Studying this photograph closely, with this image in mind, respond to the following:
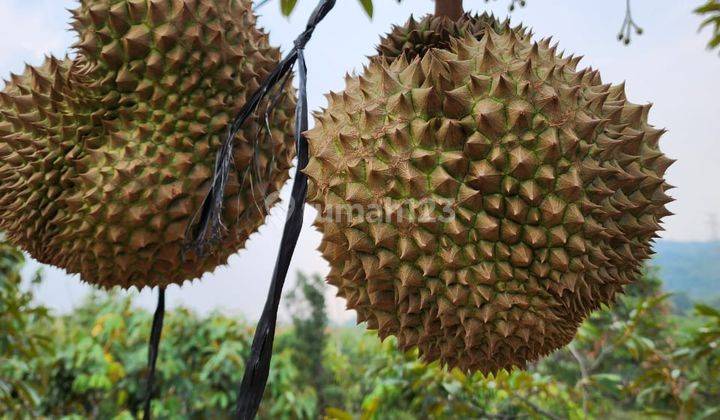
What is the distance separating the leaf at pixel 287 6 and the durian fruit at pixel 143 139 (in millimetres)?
78

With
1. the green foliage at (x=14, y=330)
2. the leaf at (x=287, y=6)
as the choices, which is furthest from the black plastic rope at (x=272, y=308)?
the green foliage at (x=14, y=330)

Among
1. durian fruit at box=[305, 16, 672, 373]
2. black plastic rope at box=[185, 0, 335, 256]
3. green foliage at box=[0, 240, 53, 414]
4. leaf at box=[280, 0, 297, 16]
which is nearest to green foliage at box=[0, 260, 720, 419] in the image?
green foliage at box=[0, 240, 53, 414]

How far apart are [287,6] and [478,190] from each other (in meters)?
0.56

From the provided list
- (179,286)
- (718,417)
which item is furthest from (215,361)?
(179,286)

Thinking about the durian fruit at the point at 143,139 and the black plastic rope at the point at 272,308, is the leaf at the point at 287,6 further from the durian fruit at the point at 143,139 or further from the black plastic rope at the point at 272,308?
the black plastic rope at the point at 272,308

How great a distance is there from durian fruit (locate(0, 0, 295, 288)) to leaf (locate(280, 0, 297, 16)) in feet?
0.26

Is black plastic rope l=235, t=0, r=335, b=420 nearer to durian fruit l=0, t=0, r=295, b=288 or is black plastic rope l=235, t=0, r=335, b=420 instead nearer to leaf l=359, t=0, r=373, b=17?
durian fruit l=0, t=0, r=295, b=288

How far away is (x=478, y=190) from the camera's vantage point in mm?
963

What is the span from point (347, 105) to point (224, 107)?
261mm

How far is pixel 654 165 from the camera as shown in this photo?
1110 millimetres

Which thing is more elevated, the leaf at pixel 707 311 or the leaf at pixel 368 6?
the leaf at pixel 707 311

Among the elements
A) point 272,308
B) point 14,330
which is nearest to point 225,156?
point 272,308

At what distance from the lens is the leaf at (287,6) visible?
119cm

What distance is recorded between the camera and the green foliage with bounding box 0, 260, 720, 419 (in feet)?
9.28
